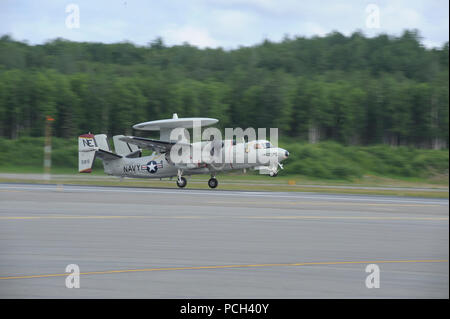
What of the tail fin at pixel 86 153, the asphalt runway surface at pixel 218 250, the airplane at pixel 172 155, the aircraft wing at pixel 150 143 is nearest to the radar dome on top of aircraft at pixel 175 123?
the airplane at pixel 172 155

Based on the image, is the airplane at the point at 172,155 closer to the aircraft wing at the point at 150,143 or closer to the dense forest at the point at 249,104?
the aircraft wing at the point at 150,143

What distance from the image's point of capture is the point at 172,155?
2898cm

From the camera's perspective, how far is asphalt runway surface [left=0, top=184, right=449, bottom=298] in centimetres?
792

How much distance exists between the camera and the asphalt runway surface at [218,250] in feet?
26.0

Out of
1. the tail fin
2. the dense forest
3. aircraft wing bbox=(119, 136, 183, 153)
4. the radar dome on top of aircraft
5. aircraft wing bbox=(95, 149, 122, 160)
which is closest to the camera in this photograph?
the radar dome on top of aircraft

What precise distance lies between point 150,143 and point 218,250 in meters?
18.5

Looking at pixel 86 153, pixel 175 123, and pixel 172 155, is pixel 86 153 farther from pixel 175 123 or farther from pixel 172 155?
pixel 175 123

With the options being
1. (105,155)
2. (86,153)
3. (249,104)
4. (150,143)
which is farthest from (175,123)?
(249,104)

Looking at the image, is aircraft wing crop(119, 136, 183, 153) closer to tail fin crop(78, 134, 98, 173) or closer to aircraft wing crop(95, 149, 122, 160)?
aircraft wing crop(95, 149, 122, 160)

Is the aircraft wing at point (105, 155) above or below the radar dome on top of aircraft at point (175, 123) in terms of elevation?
below

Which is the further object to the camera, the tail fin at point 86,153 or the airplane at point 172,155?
the tail fin at point 86,153

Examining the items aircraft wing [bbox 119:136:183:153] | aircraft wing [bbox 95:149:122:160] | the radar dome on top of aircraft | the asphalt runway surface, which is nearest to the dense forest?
aircraft wing [bbox 95:149:122:160]
